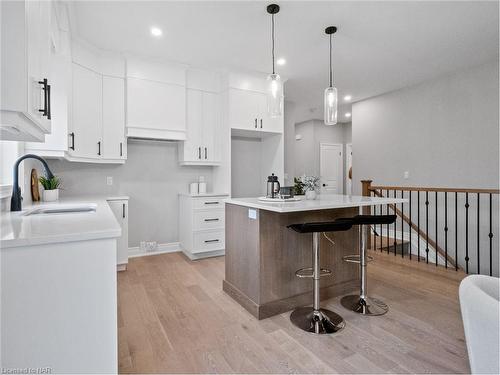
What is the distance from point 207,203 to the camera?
3.90 metres

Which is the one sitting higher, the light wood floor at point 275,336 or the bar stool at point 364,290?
the bar stool at point 364,290

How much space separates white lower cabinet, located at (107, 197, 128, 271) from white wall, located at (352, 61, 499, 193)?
15.0 feet

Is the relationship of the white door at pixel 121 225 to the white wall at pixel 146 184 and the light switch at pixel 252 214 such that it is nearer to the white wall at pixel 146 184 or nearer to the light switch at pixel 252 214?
the white wall at pixel 146 184

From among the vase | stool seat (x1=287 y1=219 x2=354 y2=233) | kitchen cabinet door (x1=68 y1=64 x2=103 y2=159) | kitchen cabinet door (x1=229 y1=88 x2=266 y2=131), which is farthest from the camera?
kitchen cabinet door (x1=229 y1=88 x2=266 y2=131)

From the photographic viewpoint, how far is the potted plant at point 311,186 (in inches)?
100

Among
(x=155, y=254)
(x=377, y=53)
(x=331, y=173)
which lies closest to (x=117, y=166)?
(x=155, y=254)

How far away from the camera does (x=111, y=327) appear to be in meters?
1.10

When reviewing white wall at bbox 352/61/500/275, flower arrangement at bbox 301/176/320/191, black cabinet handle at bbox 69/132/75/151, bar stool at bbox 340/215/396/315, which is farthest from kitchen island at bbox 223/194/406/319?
white wall at bbox 352/61/500/275

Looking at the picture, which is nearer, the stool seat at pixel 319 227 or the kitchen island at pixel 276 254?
the stool seat at pixel 319 227

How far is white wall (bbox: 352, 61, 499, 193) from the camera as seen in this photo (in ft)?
13.0

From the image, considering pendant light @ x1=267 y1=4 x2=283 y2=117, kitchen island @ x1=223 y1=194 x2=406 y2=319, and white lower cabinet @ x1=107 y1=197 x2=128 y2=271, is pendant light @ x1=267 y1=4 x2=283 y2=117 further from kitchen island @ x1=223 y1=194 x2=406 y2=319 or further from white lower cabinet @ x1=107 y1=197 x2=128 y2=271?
white lower cabinet @ x1=107 y1=197 x2=128 y2=271

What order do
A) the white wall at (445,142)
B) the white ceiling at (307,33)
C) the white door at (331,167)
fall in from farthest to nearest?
1. the white door at (331,167)
2. the white wall at (445,142)
3. the white ceiling at (307,33)

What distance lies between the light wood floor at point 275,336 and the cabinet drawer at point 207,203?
117 centimetres

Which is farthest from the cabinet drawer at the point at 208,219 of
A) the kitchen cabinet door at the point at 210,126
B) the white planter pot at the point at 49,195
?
the white planter pot at the point at 49,195
